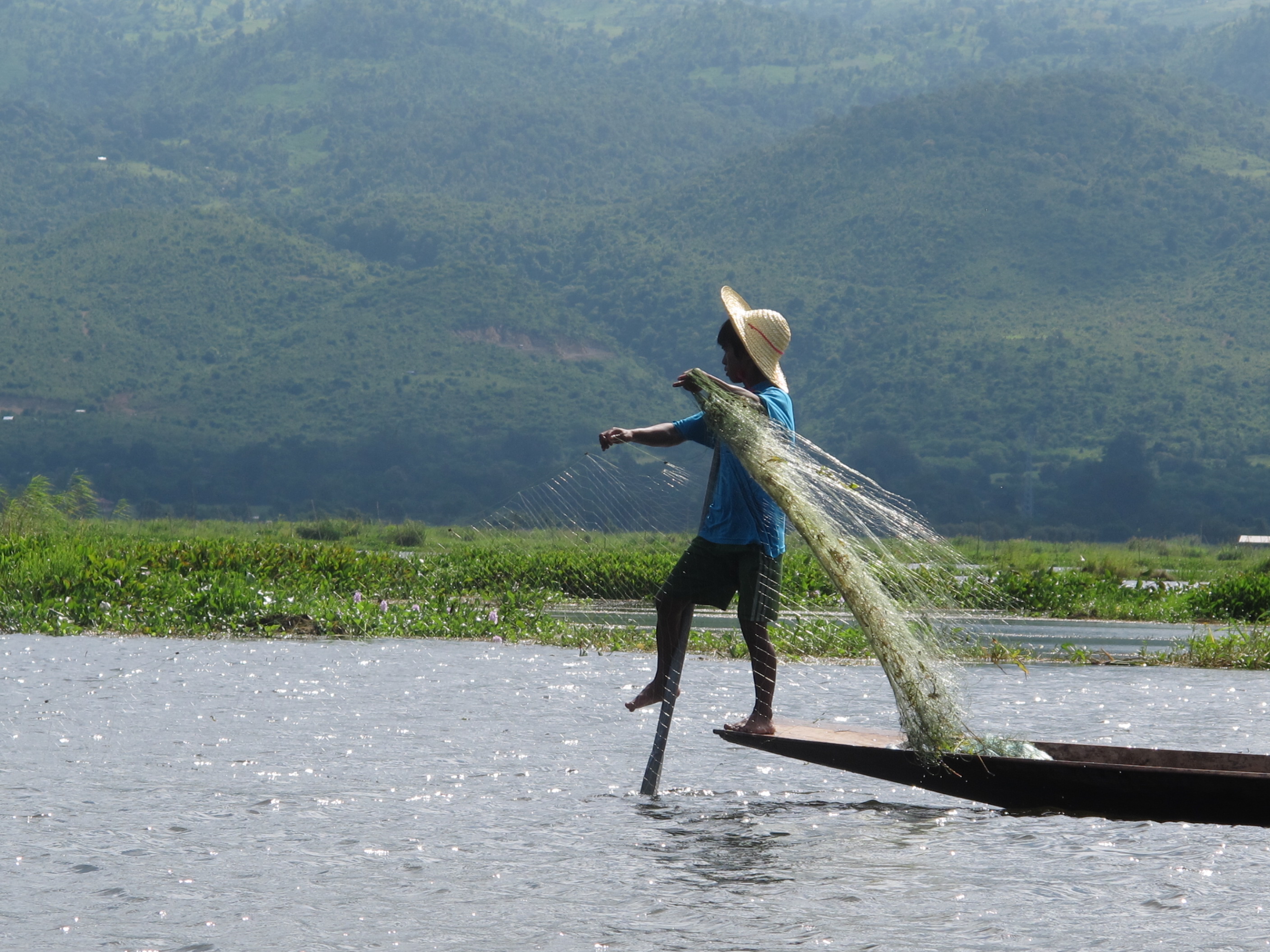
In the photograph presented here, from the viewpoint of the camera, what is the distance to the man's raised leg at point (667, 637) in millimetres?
7438

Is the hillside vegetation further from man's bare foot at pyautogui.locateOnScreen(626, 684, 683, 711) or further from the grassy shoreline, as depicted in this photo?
man's bare foot at pyautogui.locateOnScreen(626, 684, 683, 711)

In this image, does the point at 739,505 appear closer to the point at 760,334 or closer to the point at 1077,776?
the point at 760,334

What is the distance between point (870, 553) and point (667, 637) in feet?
3.41

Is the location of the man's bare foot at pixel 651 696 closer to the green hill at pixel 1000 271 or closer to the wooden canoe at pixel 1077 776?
the wooden canoe at pixel 1077 776

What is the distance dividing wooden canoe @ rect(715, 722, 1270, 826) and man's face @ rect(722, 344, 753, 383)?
66.4 inches

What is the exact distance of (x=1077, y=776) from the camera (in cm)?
663

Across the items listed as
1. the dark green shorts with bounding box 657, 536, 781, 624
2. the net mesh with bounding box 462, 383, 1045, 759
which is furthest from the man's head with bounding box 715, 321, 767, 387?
the dark green shorts with bounding box 657, 536, 781, 624

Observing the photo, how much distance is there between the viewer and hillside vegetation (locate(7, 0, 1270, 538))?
9919 cm

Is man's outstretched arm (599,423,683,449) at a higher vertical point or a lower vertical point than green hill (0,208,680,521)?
lower

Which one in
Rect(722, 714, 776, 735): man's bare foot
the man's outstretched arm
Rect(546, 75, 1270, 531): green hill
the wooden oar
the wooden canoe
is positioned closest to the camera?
the wooden canoe

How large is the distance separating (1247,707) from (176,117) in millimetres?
192215

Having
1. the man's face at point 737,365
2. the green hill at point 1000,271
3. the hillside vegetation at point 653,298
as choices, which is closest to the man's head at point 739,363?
the man's face at point 737,365

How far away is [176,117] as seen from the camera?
18862cm

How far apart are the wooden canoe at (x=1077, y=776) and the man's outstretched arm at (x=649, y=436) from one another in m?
1.35
